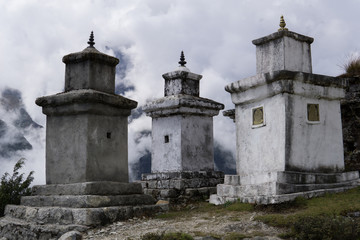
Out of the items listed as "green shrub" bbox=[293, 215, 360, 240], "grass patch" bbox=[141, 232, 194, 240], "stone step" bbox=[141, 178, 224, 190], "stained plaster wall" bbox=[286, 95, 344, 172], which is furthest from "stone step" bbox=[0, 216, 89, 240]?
"stained plaster wall" bbox=[286, 95, 344, 172]

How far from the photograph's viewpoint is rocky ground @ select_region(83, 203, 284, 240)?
17.4 feet

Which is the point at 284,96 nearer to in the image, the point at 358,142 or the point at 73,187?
the point at 358,142

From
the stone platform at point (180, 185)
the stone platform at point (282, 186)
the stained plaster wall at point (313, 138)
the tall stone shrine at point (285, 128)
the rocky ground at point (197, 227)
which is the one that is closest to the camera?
the rocky ground at point (197, 227)

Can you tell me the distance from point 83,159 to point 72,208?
92 centimetres

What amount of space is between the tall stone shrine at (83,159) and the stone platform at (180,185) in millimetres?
1133

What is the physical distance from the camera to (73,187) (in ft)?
22.5

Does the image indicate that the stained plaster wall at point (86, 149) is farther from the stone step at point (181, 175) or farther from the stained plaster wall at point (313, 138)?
the stained plaster wall at point (313, 138)

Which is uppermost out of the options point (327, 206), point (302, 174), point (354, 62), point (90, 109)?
point (354, 62)

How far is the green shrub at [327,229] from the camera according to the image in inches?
186

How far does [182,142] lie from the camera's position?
30.3 feet

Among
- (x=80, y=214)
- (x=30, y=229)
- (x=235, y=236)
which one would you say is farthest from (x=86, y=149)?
(x=235, y=236)

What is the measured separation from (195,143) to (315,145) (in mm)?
3062

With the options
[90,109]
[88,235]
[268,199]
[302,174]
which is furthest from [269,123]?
[88,235]

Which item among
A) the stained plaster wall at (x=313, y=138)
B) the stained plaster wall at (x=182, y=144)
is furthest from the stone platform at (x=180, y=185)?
the stained plaster wall at (x=313, y=138)
